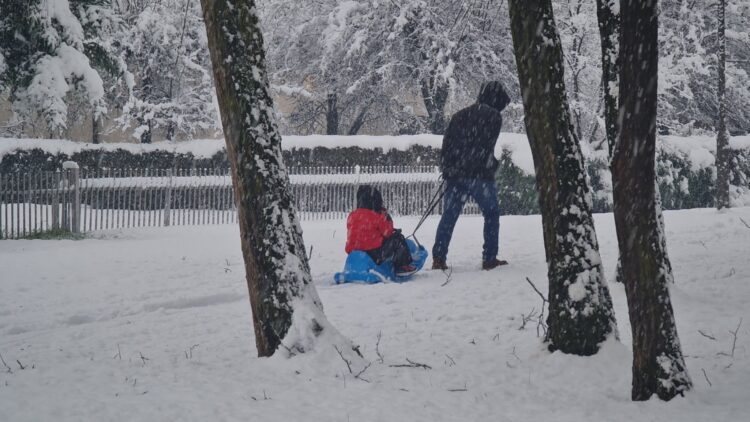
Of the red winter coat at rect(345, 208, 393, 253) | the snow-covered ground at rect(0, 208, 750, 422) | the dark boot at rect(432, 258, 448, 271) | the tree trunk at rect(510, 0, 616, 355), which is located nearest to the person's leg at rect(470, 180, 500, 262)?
the snow-covered ground at rect(0, 208, 750, 422)

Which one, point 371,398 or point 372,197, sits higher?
point 372,197

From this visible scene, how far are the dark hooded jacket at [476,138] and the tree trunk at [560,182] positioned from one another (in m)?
3.23

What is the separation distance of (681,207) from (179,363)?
16.4 metres

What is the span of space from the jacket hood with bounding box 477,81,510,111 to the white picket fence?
8.82 metres

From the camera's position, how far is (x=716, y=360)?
4.38 metres

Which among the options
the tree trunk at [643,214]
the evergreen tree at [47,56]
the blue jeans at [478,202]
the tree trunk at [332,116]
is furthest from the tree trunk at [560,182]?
the tree trunk at [332,116]

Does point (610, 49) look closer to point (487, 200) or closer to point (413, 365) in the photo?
point (487, 200)

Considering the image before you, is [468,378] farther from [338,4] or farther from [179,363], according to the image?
[338,4]

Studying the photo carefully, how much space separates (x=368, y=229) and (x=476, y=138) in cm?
159

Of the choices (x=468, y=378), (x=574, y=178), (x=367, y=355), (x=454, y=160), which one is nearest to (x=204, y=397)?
(x=367, y=355)

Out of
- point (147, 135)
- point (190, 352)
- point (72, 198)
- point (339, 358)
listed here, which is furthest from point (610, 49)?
point (147, 135)

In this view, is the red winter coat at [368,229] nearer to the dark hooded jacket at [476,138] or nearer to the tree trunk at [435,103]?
the dark hooded jacket at [476,138]

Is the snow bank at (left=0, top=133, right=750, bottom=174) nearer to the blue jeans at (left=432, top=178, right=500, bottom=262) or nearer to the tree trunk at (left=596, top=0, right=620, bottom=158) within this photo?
the blue jeans at (left=432, top=178, right=500, bottom=262)

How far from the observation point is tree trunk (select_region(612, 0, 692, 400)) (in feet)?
10.6
